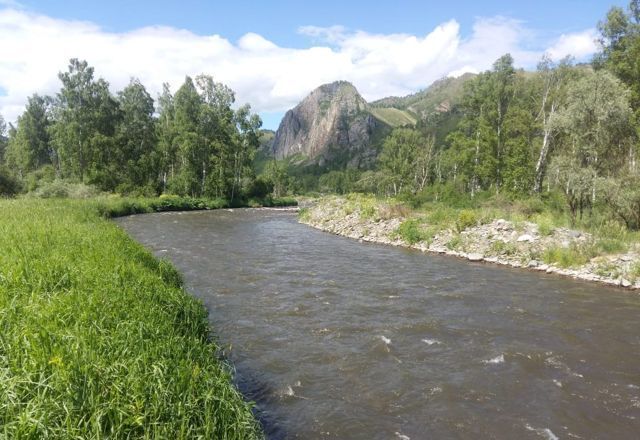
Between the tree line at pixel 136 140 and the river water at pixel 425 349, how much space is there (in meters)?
48.1

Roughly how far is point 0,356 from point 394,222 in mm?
28116

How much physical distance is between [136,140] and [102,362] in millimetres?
65989

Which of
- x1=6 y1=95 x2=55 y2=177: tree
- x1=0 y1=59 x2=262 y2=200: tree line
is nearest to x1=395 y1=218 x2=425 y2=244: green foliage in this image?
x1=0 y1=59 x2=262 y2=200: tree line

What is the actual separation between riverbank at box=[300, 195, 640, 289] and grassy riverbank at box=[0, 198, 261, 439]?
57.0 ft

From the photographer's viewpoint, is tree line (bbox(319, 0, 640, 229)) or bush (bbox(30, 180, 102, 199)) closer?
tree line (bbox(319, 0, 640, 229))

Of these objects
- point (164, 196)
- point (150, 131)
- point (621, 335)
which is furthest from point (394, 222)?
point (150, 131)

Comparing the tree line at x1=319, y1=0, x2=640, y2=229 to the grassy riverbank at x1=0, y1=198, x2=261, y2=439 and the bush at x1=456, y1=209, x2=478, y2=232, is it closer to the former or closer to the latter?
the bush at x1=456, y1=209, x2=478, y2=232

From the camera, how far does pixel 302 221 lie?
145ft

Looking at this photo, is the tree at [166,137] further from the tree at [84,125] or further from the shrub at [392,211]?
the shrub at [392,211]

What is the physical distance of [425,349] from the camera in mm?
10570

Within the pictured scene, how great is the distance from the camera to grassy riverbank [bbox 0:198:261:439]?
14.2ft

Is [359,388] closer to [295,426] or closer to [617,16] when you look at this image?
[295,426]


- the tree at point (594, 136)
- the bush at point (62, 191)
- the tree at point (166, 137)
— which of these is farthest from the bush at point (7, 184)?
the tree at point (594, 136)

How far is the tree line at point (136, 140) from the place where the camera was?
189 feet
